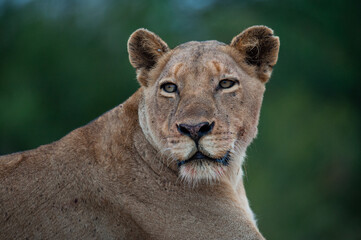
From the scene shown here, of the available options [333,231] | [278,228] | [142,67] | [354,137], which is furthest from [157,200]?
[354,137]

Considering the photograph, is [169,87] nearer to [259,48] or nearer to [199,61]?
[199,61]

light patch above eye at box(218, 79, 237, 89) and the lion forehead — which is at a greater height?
the lion forehead

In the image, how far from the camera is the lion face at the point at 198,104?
544 centimetres

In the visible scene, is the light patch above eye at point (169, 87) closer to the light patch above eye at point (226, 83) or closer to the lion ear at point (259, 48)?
the light patch above eye at point (226, 83)

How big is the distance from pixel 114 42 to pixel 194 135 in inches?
697

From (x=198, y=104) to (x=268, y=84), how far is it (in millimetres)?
15111

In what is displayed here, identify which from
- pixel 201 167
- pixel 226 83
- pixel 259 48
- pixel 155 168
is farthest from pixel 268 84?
pixel 201 167

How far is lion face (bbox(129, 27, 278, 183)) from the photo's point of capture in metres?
5.44

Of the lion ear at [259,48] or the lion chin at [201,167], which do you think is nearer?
the lion chin at [201,167]

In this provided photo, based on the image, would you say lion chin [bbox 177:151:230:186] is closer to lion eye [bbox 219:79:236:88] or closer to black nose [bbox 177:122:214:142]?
black nose [bbox 177:122:214:142]

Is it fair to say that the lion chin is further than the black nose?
Yes

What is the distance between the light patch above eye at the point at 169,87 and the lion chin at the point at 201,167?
2.54ft

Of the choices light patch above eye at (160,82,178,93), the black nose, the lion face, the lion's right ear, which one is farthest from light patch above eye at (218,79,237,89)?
the lion's right ear

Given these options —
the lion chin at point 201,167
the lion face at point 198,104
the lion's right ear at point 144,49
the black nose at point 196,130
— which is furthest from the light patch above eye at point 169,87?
the lion chin at point 201,167
